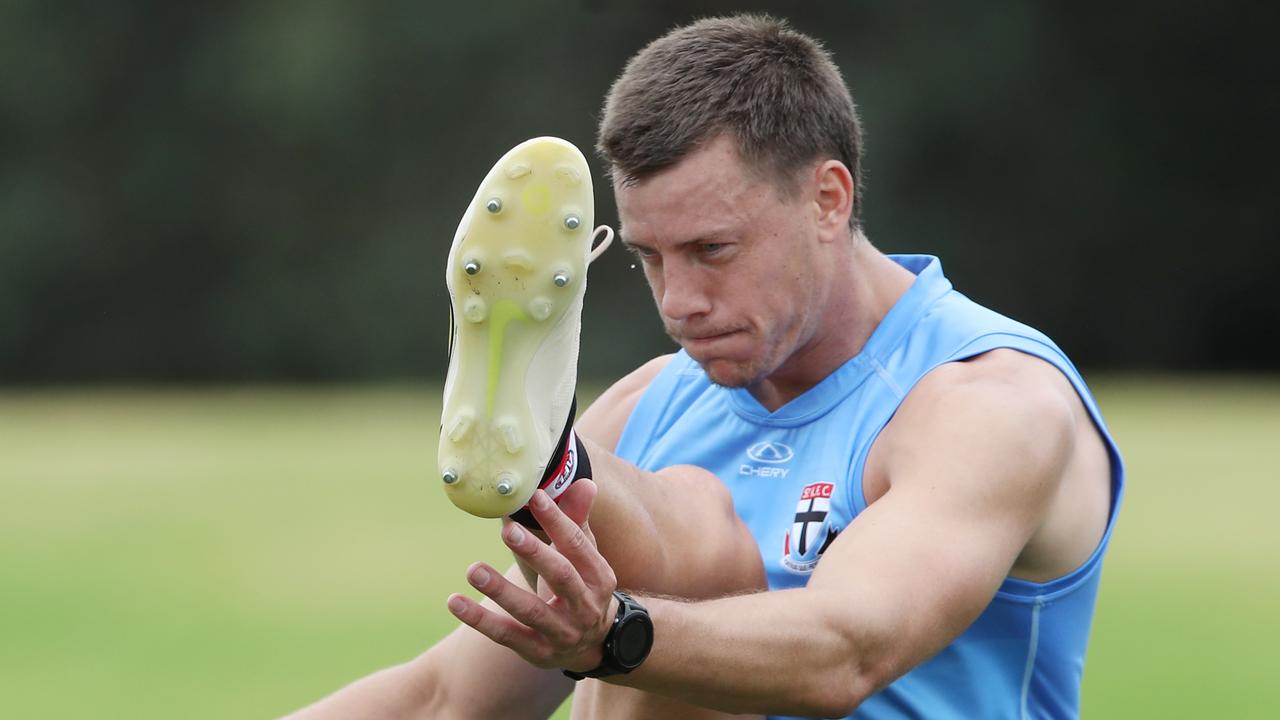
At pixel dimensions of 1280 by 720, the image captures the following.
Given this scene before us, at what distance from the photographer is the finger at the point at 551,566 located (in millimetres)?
2275

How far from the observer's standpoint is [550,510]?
2.36 metres

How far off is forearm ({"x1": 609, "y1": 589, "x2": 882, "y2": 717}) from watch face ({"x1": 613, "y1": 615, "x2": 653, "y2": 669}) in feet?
0.09

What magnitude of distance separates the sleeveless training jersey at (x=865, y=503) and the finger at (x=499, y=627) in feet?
2.86

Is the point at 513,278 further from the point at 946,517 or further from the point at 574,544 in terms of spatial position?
the point at 946,517

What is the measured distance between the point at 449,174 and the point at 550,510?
67.6 feet

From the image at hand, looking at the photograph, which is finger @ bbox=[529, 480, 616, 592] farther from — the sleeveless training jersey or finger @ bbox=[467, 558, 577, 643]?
the sleeveless training jersey

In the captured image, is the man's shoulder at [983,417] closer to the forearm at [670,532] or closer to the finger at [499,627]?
the forearm at [670,532]

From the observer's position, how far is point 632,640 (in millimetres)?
2387

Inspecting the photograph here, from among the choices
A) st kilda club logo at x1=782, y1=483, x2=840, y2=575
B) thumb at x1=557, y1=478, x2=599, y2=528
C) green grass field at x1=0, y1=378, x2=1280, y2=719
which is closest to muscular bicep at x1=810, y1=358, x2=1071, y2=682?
st kilda club logo at x1=782, y1=483, x2=840, y2=575

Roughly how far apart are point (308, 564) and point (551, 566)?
7.49 metres

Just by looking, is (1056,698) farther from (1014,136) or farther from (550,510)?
(1014,136)

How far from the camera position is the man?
2535 mm

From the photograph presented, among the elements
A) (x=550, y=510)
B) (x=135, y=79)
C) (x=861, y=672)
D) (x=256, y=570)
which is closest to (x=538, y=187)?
(x=550, y=510)

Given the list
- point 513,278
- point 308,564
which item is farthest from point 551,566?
point 308,564
